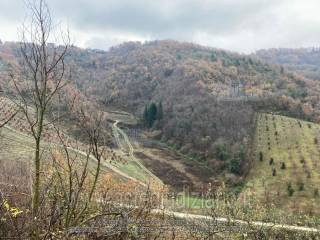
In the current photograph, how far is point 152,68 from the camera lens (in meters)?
131

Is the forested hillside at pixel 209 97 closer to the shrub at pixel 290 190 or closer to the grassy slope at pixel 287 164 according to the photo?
the grassy slope at pixel 287 164

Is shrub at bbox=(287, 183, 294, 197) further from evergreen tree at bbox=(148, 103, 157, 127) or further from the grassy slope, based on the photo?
evergreen tree at bbox=(148, 103, 157, 127)

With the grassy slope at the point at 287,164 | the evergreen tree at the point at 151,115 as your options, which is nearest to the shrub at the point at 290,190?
the grassy slope at the point at 287,164

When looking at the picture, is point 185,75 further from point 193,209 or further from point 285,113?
point 193,209

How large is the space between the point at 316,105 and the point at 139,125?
36461 mm

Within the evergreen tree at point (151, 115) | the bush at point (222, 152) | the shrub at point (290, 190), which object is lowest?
the shrub at point (290, 190)

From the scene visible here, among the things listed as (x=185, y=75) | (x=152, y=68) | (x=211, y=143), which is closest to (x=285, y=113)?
(x=211, y=143)

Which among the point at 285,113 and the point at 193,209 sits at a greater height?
the point at 285,113

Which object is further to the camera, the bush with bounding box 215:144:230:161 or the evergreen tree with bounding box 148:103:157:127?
the evergreen tree with bounding box 148:103:157:127

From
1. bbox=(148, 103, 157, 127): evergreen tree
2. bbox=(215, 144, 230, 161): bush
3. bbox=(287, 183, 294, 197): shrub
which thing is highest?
bbox=(148, 103, 157, 127): evergreen tree

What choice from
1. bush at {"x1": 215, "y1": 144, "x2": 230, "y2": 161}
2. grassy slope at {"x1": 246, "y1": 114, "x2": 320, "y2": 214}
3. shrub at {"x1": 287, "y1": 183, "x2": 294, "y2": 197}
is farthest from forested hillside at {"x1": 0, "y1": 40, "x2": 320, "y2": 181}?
shrub at {"x1": 287, "y1": 183, "x2": 294, "y2": 197}

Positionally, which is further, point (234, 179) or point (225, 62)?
point (225, 62)

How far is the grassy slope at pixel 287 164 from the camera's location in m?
43.6

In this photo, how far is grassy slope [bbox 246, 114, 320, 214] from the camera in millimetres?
43562
